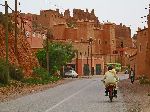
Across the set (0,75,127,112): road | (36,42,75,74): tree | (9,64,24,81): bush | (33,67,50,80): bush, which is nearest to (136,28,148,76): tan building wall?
(36,42,75,74): tree

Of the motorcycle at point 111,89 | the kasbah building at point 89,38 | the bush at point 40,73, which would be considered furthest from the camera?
the kasbah building at point 89,38

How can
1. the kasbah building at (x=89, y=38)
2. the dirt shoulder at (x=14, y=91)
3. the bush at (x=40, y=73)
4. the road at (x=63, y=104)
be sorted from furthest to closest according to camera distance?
the kasbah building at (x=89, y=38), the bush at (x=40, y=73), the dirt shoulder at (x=14, y=91), the road at (x=63, y=104)

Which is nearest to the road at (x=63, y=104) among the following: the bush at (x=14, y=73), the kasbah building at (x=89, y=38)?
the bush at (x=14, y=73)

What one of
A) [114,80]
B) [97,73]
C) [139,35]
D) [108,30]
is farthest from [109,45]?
[114,80]

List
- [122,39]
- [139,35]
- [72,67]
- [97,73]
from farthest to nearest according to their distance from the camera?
[122,39] < [97,73] < [72,67] < [139,35]

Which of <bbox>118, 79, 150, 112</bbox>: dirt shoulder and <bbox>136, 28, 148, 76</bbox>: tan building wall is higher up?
<bbox>136, 28, 148, 76</bbox>: tan building wall

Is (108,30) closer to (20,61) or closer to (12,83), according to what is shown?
(20,61)

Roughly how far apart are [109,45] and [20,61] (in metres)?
95.1

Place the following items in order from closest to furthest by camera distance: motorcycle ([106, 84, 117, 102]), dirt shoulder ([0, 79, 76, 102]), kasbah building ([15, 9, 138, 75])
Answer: motorcycle ([106, 84, 117, 102])
dirt shoulder ([0, 79, 76, 102])
kasbah building ([15, 9, 138, 75])

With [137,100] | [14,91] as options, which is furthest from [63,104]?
[14,91]

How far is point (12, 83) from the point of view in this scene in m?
44.5

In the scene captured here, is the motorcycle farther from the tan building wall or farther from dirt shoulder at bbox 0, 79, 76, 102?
the tan building wall

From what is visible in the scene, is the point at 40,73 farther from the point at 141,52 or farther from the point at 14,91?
the point at 14,91

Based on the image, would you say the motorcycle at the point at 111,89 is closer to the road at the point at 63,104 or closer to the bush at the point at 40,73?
the road at the point at 63,104
